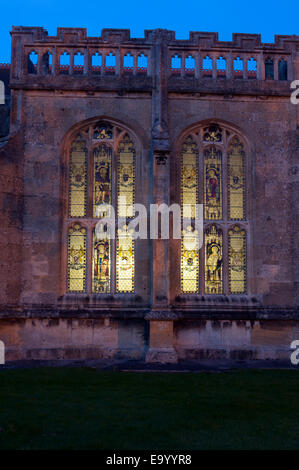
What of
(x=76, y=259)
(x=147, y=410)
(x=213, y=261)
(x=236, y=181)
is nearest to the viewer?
(x=147, y=410)

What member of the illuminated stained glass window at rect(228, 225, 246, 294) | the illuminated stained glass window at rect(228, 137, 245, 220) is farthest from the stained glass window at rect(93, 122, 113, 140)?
the illuminated stained glass window at rect(228, 225, 246, 294)

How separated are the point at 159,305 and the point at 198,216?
3.20 m

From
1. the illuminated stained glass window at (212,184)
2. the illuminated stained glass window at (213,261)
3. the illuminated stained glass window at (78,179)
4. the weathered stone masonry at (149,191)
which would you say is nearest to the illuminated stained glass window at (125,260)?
the weathered stone masonry at (149,191)

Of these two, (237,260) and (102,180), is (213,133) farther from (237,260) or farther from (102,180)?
(237,260)

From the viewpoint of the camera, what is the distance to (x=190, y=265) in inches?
615

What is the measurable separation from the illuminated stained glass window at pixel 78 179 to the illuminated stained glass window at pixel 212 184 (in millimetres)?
3834

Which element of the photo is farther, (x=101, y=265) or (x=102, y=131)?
(x=102, y=131)

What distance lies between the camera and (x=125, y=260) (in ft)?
51.2

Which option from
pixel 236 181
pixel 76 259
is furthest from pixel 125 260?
pixel 236 181

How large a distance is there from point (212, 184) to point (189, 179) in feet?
2.47

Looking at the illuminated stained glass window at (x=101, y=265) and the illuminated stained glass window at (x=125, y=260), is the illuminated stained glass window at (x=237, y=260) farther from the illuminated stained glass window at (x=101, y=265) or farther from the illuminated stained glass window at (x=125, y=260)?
the illuminated stained glass window at (x=101, y=265)

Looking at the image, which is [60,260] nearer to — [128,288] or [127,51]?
[128,288]
